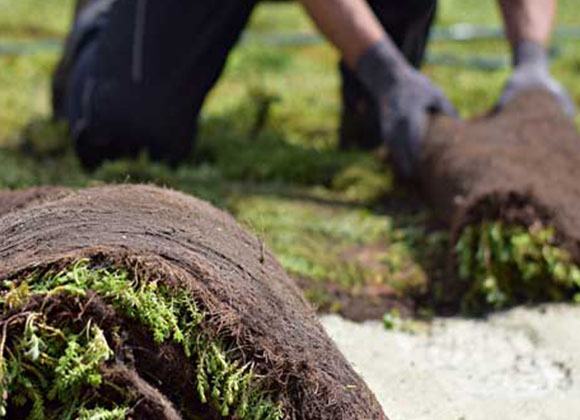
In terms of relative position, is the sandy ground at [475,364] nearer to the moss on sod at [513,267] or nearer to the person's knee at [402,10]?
the moss on sod at [513,267]

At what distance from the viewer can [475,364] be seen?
2.15 m

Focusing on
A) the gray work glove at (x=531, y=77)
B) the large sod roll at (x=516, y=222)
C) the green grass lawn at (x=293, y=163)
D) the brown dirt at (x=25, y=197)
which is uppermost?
the brown dirt at (x=25, y=197)

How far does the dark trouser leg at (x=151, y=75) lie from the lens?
11.8ft

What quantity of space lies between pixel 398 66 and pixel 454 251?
835 millimetres

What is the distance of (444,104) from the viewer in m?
3.28

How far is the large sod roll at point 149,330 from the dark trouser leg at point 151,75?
6.95 ft

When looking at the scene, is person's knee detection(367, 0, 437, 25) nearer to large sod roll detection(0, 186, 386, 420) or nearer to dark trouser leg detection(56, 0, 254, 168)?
dark trouser leg detection(56, 0, 254, 168)

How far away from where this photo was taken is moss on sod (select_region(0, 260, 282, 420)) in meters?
1.28

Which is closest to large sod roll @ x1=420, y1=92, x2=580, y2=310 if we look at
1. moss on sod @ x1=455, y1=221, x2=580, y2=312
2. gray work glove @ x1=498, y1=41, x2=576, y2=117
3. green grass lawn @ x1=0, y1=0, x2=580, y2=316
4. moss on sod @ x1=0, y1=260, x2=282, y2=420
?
moss on sod @ x1=455, y1=221, x2=580, y2=312

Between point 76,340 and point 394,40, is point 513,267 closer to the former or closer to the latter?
point 76,340

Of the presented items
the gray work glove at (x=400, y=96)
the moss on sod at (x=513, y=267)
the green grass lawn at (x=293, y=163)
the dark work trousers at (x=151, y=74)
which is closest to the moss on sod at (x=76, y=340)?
the green grass lawn at (x=293, y=163)

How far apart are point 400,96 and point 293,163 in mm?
654

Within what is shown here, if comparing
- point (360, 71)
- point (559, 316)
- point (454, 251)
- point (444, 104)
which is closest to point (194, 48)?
point (360, 71)

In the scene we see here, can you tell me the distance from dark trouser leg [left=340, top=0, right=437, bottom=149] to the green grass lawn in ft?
0.60
